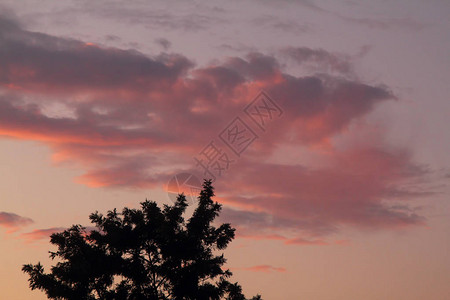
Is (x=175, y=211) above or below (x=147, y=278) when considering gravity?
above

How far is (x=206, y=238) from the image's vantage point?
44969 millimetres

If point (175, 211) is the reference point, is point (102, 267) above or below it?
below

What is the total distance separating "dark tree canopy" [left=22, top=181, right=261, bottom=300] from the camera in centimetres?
4369

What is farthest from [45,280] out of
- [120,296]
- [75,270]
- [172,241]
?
[172,241]

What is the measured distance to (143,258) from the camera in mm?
45312

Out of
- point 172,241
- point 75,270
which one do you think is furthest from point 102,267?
point 172,241

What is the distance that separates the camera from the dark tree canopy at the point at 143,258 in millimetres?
43688

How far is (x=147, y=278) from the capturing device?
4431cm

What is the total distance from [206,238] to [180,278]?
344 centimetres

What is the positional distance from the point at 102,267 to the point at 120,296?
102 inches

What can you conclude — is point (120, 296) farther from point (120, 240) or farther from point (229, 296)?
point (229, 296)

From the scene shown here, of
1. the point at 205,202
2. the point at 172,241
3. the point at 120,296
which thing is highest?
the point at 205,202

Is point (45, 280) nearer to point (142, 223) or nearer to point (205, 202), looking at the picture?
point (142, 223)

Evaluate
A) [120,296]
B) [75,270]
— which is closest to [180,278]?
[120,296]
